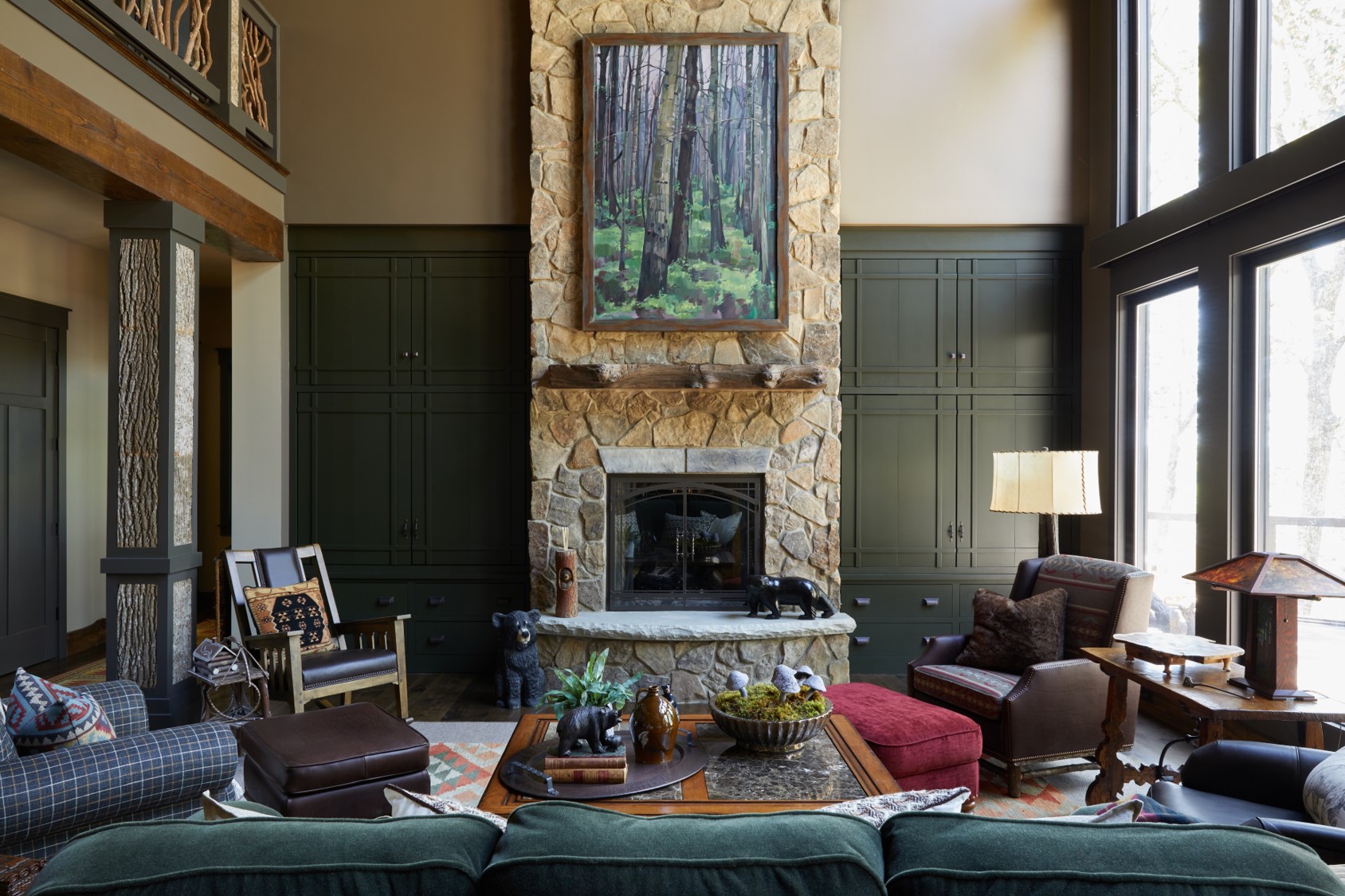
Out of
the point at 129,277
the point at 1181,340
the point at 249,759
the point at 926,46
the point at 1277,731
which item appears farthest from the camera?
the point at 926,46

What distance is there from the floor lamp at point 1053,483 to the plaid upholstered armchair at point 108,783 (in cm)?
330

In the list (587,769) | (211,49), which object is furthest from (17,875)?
(211,49)

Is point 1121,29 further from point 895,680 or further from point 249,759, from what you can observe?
point 249,759

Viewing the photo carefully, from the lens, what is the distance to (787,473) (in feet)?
16.3

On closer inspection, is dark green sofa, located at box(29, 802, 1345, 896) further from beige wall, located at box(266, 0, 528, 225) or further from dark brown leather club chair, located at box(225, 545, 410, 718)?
beige wall, located at box(266, 0, 528, 225)

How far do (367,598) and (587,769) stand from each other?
347 cm

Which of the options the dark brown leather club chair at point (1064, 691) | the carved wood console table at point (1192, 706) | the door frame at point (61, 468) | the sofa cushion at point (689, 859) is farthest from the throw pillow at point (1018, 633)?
the door frame at point (61, 468)

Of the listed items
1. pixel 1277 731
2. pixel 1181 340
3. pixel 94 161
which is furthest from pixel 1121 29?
pixel 94 161

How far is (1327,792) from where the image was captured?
1.83 metres

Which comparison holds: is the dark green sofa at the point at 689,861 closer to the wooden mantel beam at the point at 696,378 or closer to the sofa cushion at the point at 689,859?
the sofa cushion at the point at 689,859

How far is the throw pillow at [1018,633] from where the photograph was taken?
3.66 meters

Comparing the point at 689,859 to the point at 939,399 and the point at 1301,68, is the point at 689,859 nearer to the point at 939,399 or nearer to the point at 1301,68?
the point at 1301,68

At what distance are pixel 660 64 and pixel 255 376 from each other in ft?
10.5

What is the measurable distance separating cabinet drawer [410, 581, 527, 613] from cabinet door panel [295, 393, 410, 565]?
0.45 meters
